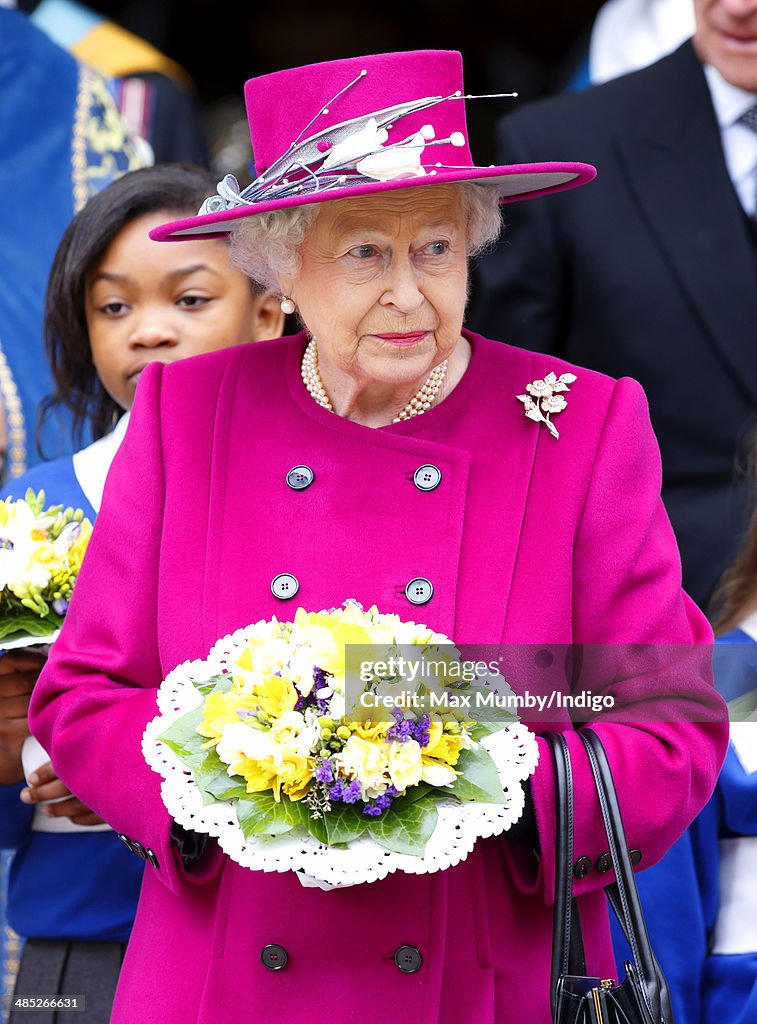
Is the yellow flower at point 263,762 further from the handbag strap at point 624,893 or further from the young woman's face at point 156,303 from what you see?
the young woman's face at point 156,303

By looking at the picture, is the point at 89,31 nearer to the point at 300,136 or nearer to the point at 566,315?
the point at 566,315

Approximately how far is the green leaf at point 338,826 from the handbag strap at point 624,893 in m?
0.36

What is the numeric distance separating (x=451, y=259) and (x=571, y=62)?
11.9 feet

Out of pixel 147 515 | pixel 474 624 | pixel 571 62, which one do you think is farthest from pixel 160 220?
pixel 571 62

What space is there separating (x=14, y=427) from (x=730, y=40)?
200 centimetres

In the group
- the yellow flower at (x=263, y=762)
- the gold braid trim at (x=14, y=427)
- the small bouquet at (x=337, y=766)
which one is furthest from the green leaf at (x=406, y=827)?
the gold braid trim at (x=14, y=427)

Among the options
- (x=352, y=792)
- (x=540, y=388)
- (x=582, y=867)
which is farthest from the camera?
(x=540, y=388)

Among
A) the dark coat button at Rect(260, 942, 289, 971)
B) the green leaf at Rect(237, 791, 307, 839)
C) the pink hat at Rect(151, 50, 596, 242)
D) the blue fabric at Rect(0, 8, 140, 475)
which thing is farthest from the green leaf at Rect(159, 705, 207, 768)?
the blue fabric at Rect(0, 8, 140, 475)

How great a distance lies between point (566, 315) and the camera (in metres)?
3.73

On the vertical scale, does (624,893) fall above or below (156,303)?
below

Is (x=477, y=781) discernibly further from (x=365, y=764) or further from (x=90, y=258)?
(x=90, y=258)

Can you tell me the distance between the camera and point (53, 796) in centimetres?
270

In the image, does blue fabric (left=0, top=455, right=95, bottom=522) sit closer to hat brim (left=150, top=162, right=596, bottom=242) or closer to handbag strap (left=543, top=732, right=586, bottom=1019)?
hat brim (left=150, top=162, right=596, bottom=242)

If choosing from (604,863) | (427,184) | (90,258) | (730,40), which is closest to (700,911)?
(604,863)
